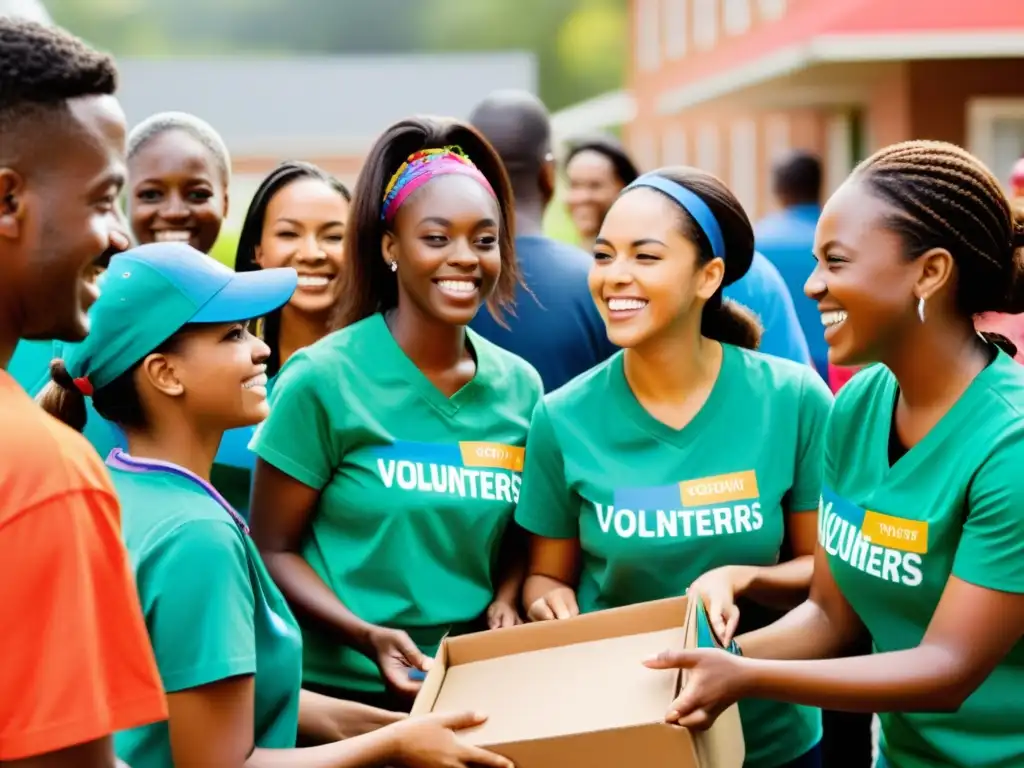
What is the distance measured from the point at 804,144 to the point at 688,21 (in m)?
9.15

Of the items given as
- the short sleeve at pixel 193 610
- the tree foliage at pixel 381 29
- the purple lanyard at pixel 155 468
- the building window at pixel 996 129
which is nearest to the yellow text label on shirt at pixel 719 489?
the purple lanyard at pixel 155 468

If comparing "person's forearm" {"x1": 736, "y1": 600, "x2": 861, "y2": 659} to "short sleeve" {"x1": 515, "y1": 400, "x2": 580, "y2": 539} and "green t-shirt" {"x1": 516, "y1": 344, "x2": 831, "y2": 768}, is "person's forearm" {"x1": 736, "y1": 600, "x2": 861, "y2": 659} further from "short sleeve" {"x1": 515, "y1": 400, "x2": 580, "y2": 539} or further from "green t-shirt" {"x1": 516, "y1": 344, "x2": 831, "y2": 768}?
"short sleeve" {"x1": 515, "y1": 400, "x2": 580, "y2": 539}

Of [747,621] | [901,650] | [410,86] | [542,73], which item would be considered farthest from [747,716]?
[542,73]

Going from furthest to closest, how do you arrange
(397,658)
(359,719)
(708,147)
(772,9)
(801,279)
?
(708,147)
(772,9)
(801,279)
(397,658)
(359,719)

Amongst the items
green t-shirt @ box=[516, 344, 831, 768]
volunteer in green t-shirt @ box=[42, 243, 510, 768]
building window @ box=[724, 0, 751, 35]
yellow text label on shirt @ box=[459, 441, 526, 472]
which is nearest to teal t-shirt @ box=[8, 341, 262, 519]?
yellow text label on shirt @ box=[459, 441, 526, 472]

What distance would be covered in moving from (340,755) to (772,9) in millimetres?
18477

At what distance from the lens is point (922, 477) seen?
8.77 ft

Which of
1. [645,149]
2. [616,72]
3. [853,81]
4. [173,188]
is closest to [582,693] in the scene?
[173,188]

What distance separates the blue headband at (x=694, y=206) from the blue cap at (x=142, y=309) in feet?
4.05

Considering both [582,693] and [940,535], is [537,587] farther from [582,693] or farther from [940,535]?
[940,535]

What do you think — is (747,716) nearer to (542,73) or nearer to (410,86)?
(410,86)

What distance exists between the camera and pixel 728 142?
24531mm

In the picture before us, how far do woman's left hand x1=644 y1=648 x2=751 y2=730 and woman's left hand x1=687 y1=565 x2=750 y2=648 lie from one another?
228 millimetres

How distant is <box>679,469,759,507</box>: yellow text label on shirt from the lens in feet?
10.3
